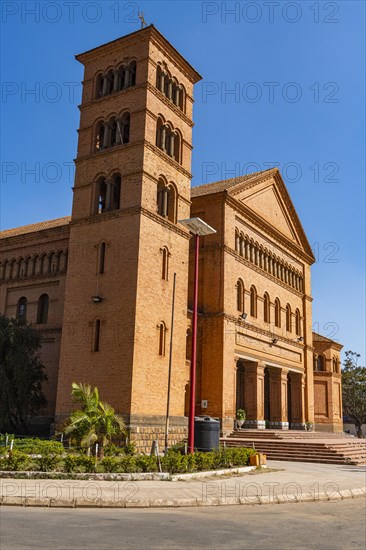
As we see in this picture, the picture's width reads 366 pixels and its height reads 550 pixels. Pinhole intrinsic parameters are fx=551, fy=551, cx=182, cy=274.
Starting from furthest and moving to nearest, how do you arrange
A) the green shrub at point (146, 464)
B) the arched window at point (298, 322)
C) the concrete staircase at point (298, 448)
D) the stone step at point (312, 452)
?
the arched window at point (298, 322)
the stone step at point (312, 452)
the concrete staircase at point (298, 448)
the green shrub at point (146, 464)

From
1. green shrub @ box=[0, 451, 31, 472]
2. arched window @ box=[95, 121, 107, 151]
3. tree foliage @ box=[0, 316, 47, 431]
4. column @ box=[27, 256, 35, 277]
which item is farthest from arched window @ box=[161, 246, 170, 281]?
green shrub @ box=[0, 451, 31, 472]

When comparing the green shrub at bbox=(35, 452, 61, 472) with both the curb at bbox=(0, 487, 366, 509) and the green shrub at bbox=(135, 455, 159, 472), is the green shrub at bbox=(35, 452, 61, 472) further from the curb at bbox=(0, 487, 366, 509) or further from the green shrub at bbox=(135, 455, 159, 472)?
the curb at bbox=(0, 487, 366, 509)

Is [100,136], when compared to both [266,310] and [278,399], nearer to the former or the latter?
[266,310]

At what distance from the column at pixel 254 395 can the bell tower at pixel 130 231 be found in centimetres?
838

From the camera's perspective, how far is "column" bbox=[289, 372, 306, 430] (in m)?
41.0

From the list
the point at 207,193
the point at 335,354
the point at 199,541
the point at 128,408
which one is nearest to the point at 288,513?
the point at 199,541

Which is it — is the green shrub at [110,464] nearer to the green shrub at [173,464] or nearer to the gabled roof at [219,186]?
the green shrub at [173,464]

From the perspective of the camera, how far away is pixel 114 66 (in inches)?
1198

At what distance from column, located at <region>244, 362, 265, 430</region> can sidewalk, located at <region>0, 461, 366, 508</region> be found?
55.4ft

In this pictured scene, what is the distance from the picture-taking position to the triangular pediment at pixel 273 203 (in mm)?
37909

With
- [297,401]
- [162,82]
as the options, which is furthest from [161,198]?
[297,401]

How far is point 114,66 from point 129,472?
74.1 feet

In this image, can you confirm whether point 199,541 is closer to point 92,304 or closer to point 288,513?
point 288,513

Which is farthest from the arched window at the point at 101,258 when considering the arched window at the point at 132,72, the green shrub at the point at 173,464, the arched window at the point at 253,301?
the arched window at the point at 253,301
